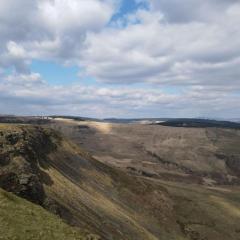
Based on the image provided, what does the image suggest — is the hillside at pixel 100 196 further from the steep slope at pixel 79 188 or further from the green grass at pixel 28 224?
the green grass at pixel 28 224

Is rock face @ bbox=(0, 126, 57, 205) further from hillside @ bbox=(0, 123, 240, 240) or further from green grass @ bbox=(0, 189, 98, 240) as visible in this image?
green grass @ bbox=(0, 189, 98, 240)

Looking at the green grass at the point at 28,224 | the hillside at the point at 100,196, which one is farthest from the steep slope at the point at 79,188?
the green grass at the point at 28,224

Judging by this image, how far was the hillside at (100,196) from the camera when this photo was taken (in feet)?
173

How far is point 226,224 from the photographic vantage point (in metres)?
83.6

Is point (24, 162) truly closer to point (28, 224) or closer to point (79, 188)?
point (79, 188)

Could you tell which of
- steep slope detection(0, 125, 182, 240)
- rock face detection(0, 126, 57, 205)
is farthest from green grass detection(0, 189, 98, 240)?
steep slope detection(0, 125, 182, 240)

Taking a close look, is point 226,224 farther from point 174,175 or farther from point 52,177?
point 174,175

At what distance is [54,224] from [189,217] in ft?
181

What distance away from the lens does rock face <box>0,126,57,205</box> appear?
151 ft

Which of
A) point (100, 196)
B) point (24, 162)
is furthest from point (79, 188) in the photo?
point (24, 162)

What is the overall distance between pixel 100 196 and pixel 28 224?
43.7m

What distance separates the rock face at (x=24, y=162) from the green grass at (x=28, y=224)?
9187mm

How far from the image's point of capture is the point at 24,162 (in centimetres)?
5481

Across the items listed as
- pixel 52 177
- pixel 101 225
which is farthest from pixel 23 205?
pixel 52 177
